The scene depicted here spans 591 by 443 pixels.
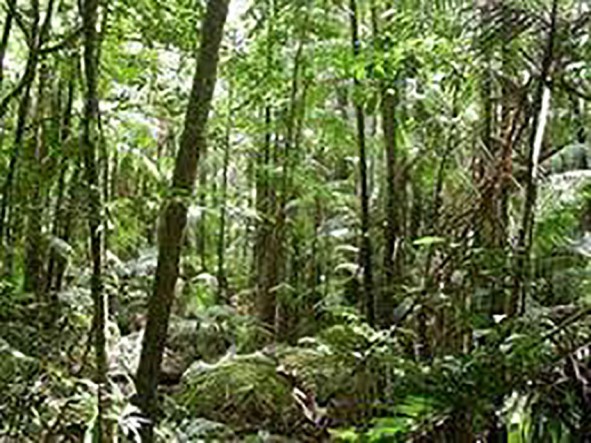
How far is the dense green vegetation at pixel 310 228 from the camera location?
2.81 m

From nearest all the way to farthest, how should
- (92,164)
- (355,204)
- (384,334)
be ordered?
(92,164) → (384,334) → (355,204)

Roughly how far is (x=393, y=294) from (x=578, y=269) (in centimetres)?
171

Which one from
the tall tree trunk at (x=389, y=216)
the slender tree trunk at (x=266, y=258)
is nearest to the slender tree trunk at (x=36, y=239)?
the slender tree trunk at (x=266, y=258)

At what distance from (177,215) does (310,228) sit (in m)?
5.73

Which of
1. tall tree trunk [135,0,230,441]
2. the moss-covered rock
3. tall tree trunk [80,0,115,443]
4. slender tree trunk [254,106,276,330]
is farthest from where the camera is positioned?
slender tree trunk [254,106,276,330]

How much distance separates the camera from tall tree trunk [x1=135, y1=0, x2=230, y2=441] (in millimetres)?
3221

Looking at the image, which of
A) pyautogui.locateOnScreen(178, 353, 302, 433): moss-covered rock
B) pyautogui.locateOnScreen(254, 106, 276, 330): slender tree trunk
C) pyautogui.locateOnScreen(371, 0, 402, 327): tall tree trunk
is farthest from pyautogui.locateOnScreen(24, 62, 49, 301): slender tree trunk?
pyautogui.locateOnScreen(371, 0, 402, 327): tall tree trunk

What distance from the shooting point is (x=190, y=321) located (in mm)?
6973

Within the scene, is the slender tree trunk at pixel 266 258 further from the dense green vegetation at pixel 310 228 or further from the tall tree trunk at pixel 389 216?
the tall tree trunk at pixel 389 216

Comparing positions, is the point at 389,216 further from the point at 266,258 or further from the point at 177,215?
the point at 177,215

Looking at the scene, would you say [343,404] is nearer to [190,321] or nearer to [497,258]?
[497,258]

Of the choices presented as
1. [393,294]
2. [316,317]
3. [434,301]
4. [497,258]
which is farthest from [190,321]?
[497,258]

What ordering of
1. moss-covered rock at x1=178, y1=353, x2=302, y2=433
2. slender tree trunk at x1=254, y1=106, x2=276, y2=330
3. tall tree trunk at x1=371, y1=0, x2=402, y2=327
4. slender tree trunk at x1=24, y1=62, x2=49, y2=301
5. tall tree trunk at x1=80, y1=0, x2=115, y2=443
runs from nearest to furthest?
tall tree trunk at x1=80, y1=0, x2=115, y2=443 → moss-covered rock at x1=178, y1=353, x2=302, y2=433 → slender tree trunk at x1=24, y1=62, x2=49, y2=301 → tall tree trunk at x1=371, y1=0, x2=402, y2=327 → slender tree trunk at x1=254, y1=106, x2=276, y2=330

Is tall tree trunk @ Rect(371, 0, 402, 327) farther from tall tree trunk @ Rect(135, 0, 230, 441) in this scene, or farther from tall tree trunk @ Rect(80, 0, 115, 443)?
tall tree trunk @ Rect(80, 0, 115, 443)
